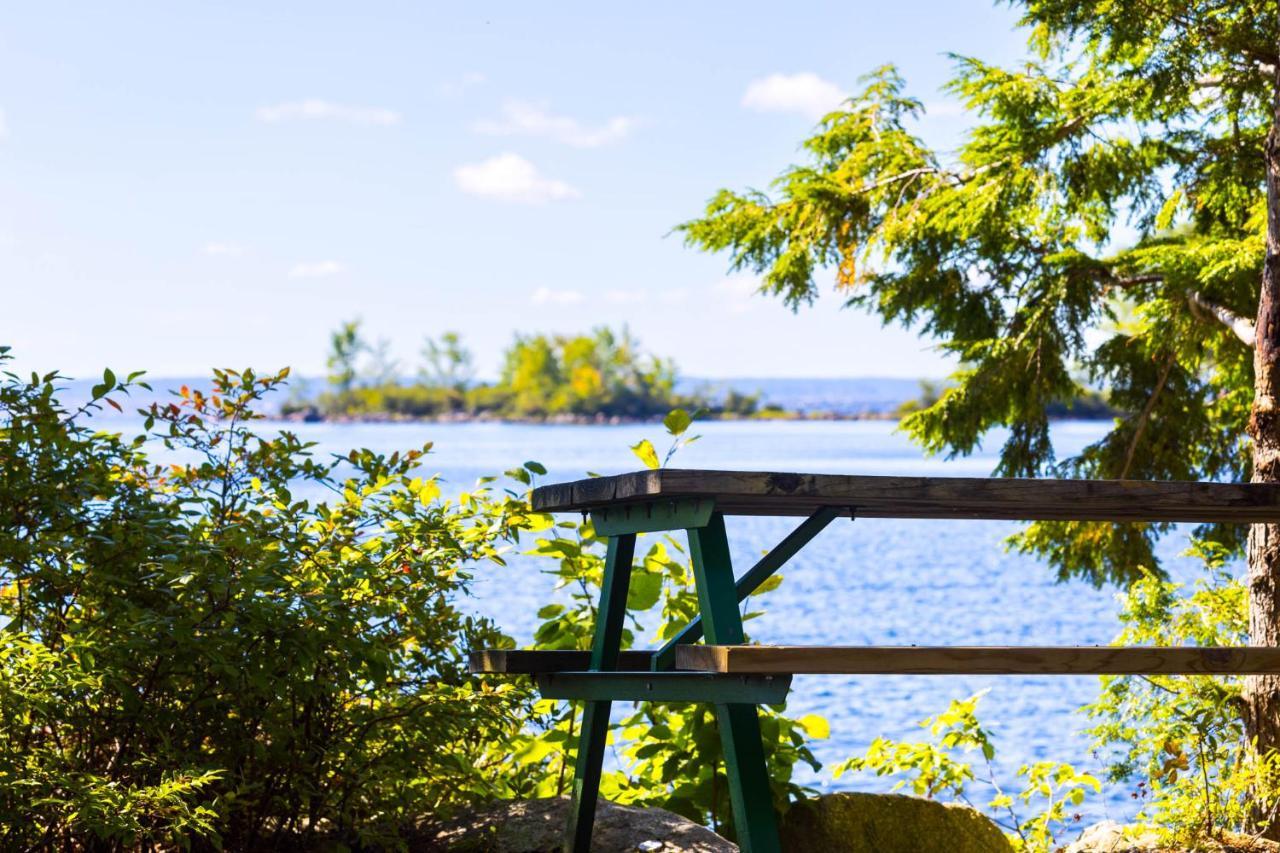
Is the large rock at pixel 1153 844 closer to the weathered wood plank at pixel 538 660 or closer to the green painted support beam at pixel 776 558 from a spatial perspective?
the weathered wood plank at pixel 538 660

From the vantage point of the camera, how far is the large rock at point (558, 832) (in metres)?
4.06

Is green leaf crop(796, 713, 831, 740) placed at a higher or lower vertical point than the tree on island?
lower

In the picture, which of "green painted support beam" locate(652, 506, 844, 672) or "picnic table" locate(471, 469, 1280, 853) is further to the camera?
"green painted support beam" locate(652, 506, 844, 672)

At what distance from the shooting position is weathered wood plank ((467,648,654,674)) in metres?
3.97

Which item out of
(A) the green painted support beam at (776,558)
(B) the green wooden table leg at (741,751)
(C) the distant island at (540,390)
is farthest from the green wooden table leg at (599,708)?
(C) the distant island at (540,390)

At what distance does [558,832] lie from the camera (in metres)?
4.20

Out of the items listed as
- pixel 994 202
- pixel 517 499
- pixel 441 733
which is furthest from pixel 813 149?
pixel 441 733

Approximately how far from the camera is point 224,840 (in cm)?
416

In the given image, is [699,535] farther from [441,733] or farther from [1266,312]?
[1266,312]

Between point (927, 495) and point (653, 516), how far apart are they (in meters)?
0.68

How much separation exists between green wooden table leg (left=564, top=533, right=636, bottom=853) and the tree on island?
3.98 m

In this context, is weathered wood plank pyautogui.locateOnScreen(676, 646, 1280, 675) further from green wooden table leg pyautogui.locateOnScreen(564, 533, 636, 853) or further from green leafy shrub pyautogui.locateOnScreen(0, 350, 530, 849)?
green leafy shrub pyautogui.locateOnScreen(0, 350, 530, 849)

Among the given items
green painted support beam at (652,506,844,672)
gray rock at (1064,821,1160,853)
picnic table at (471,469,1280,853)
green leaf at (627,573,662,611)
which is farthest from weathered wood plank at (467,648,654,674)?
gray rock at (1064,821,1160,853)

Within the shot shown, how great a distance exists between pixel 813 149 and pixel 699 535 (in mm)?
6688
